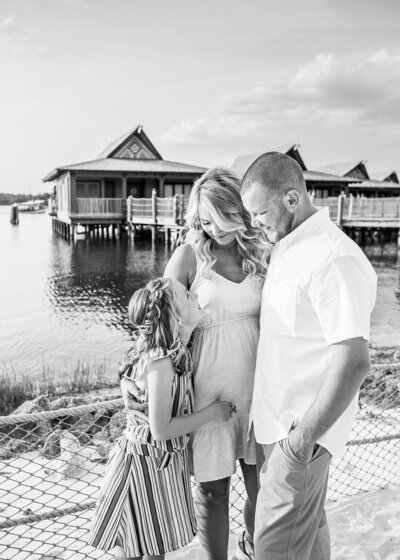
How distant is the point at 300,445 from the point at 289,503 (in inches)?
9.4

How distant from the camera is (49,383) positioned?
8.38 metres

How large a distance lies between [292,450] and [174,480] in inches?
26.8

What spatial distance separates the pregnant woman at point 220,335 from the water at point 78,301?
7252 millimetres

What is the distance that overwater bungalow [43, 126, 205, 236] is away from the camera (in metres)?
32.5

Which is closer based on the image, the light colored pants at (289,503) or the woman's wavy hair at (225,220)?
the light colored pants at (289,503)

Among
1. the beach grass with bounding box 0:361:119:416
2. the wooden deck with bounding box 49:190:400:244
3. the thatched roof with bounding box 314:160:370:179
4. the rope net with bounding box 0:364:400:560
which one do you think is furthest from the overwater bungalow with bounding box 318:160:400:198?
the rope net with bounding box 0:364:400:560

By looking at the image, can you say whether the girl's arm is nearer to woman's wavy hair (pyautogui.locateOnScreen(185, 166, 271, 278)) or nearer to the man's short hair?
woman's wavy hair (pyautogui.locateOnScreen(185, 166, 271, 278))

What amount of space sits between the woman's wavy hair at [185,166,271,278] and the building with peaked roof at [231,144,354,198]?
114 ft

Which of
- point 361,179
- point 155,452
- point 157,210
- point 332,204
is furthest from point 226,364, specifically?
point 361,179

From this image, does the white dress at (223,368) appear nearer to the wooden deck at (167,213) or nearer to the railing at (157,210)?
the wooden deck at (167,213)

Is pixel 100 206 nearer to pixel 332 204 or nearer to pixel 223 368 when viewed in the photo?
pixel 332 204

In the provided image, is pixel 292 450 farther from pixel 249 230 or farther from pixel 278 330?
pixel 249 230

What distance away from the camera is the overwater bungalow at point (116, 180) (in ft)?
107

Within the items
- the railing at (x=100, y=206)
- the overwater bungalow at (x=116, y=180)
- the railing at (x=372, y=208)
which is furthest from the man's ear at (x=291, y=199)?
the railing at (x=100, y=206)
